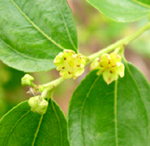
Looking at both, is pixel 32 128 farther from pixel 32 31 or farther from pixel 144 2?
pixel 144 2

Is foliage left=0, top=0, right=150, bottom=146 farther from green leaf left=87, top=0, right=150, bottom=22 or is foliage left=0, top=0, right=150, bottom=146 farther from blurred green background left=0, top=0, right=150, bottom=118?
blurred green background left=0, top=0, right=150, bottom=118

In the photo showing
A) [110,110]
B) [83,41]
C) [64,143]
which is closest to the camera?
[64,143]

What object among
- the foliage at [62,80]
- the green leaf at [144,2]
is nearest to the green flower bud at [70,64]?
the foliage at [62,80]

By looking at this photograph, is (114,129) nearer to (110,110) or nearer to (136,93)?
(110,110)

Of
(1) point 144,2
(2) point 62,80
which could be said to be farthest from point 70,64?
(1) point 144,2

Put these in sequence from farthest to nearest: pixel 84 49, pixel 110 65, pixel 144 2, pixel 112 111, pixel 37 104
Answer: pixel 84 49 → pixel 144 2 → pixel 112 111 → pixel 110 65 → pixel 37 104

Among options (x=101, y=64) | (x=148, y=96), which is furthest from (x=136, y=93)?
(x=101, y=64)

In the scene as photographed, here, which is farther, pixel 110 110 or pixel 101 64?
pixel 110 110
